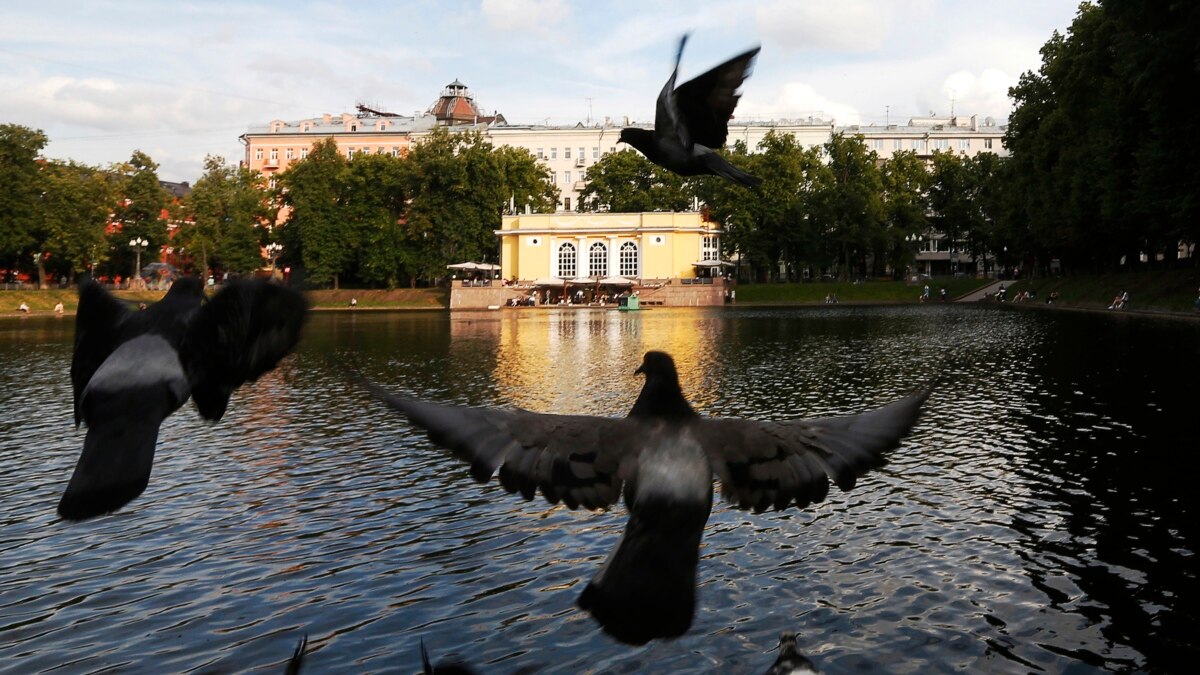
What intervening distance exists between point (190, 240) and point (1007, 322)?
76083 millimetres

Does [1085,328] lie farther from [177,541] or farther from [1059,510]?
[177,541]

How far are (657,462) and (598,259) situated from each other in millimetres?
91081

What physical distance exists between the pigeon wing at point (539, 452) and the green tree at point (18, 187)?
90444 mm

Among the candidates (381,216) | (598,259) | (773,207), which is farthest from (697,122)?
(381,216)

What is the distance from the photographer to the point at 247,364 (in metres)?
4.49

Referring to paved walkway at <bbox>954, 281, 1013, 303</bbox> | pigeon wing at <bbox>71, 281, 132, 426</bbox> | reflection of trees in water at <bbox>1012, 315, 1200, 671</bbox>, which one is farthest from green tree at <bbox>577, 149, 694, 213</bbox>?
pigeon wing at <bbox>71, 281, 132, 426</bbox>

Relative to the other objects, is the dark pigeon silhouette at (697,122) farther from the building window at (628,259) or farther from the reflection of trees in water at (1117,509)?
the building window at (628,259)

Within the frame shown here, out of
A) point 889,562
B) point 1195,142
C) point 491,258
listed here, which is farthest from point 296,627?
point 491,258

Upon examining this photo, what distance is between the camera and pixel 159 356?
4.26 m

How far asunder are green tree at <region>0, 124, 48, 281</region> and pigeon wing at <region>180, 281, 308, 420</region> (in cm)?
8981

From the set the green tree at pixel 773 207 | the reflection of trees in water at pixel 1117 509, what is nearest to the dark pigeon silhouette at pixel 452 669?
the reflection of trees in water at pixel 1117 509

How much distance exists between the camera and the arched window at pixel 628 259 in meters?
93.9

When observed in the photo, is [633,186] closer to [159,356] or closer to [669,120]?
[669,120]

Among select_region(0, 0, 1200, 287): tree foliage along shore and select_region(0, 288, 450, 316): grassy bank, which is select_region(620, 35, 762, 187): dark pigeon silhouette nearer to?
select_region(0, 0, 1200, 287): tree foliage along shore
